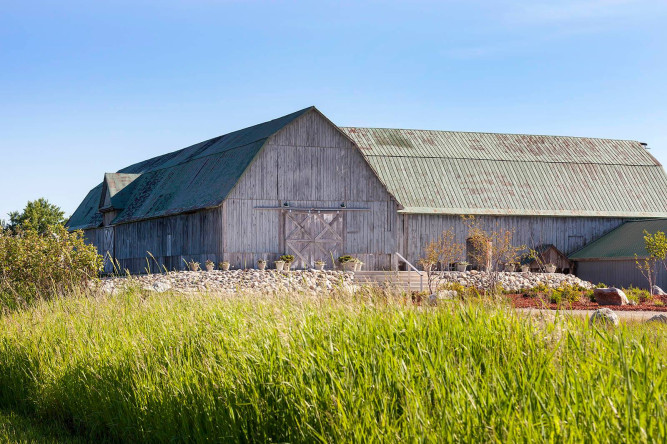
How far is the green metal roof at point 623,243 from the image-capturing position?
39219 millimetres

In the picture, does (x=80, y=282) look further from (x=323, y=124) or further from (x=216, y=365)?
(x=323, y=124)

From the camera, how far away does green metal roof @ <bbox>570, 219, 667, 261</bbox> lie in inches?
1544

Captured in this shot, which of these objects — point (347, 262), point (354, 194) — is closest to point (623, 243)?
point (354, 194)

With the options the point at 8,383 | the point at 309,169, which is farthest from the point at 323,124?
the point at 8,383

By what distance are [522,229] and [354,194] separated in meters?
10.5

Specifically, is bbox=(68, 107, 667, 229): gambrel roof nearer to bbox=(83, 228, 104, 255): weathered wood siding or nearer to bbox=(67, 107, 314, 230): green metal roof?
bbox=(67, 107, 314, 230): green metal roof

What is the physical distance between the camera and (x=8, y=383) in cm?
1361

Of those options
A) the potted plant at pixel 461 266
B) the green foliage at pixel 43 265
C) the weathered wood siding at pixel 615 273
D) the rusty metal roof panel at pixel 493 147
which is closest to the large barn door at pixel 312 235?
the potted plant at pixel 461 266

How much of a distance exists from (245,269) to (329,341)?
2615 centimetres

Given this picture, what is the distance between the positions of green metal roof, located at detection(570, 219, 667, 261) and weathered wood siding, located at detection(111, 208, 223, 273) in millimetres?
18727

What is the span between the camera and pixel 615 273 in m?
40.1

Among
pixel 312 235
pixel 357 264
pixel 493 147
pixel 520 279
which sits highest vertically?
pixel 493 147

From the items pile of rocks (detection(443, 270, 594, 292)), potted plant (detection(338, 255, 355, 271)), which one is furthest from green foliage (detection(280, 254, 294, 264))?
pile of rocks (detection(443, 270, 594, 292))

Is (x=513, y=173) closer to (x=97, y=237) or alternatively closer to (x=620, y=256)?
(x=620, y=256)
